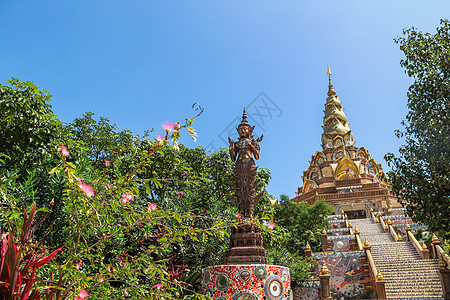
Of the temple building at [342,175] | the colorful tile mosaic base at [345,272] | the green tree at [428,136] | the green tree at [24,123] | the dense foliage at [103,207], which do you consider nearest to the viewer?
the dense foliage at [103,207]

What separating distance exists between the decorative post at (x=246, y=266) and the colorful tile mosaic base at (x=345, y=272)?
A: 8309mm

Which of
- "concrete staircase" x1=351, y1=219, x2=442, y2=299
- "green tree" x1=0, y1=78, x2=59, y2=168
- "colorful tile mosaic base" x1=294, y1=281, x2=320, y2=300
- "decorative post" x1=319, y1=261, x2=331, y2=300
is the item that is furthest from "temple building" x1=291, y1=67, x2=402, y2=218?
"green tree" x1=0, y1=78, x2=59, y2=168

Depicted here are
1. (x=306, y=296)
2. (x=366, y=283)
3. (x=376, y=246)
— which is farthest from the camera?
(x=376, y=246)

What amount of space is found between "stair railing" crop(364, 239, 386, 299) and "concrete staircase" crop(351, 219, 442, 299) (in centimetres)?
40

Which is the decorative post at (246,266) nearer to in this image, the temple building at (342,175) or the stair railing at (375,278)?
the stair railing at (375,278)

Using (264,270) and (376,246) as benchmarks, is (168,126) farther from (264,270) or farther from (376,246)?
(376,246)

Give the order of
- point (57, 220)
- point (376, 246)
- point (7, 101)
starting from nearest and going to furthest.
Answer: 1. point (7, 101)
2. point (57, 220)
3. point (376, 246)

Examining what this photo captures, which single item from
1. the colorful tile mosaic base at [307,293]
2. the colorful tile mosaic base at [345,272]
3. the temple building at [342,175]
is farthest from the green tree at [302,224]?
the temple building at [342,175]

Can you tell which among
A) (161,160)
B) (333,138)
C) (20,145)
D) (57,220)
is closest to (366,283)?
(161,160)

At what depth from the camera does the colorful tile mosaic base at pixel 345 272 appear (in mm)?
13352

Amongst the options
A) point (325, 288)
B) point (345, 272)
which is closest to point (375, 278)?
point (345, 272)

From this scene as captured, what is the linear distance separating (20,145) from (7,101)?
28.0 inches

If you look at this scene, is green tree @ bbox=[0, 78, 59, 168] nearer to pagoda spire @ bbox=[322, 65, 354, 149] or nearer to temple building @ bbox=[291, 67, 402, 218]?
temple building @ bbox=[291, 67, 402, 218]

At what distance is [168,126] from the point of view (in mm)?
3080
